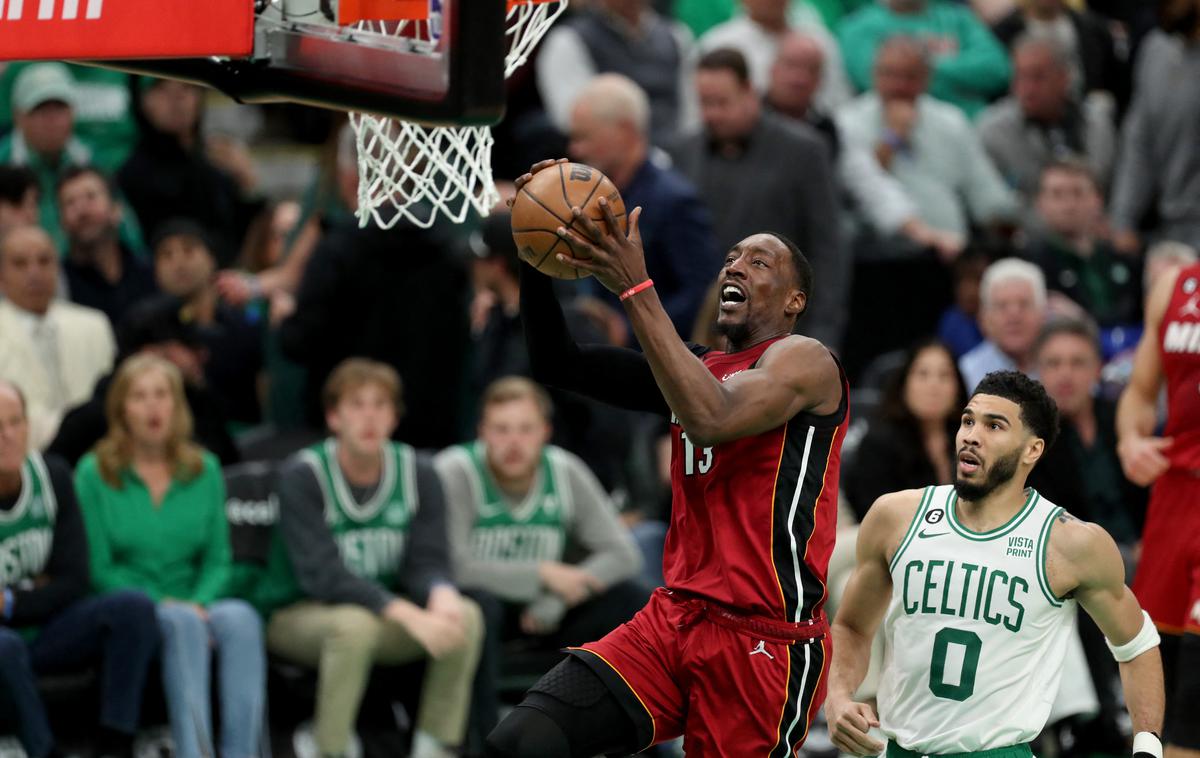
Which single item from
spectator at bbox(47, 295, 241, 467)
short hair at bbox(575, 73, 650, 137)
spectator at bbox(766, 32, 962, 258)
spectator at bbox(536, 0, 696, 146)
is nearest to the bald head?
spectator at bbox(47, 295, 241, 467)

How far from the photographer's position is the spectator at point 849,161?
11461 mm

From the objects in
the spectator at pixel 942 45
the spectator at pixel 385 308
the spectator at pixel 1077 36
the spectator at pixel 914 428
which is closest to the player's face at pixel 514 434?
the spectator at pixel 385 308

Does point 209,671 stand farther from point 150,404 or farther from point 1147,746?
point 1147,746

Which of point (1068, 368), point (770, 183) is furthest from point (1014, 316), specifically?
point (770, 183)

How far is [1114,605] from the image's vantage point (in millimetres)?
5531

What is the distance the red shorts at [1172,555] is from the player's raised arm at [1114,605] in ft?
4.35

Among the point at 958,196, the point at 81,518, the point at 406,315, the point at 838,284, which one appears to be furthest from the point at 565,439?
the point at 958,196

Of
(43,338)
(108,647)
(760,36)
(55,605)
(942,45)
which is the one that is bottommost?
(108,647)

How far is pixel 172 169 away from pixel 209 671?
3.70m

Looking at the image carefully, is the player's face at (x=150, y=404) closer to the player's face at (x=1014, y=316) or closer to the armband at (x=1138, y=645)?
Answer: the player's face at (x=1014, y=316)

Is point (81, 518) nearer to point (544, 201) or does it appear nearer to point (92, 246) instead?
point (92, 246)

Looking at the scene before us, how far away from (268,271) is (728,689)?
6051 millimetres

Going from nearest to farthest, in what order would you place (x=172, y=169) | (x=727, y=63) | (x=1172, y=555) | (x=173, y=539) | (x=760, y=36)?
(x=1172, y=555) → (x=173, y=539) → (x=727, y=63) → (x=172, y=169) → (x=760, y=36)

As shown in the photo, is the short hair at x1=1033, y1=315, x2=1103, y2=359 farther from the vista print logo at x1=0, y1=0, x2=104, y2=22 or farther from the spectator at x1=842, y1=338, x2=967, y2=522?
the vista print logo at x1=0, y1=0, x2=104, y2=22
